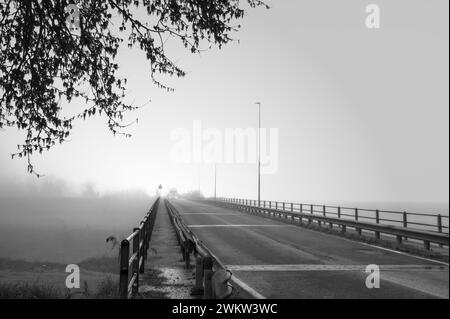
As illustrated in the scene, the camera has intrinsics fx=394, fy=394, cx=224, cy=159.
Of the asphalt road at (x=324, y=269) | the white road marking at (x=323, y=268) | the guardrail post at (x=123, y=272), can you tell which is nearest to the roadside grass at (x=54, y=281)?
the guardrail post at (x=123, y=272)

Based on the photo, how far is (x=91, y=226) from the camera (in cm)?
5797

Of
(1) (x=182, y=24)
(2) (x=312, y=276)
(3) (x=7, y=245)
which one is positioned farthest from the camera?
(3) (x=7, y=245)

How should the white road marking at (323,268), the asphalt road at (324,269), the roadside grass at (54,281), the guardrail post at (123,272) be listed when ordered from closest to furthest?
the guardrail post at (123,272)
the asphalt road at (324,269)
the roadside grass at (54,281)
the white road marking at (323,268)

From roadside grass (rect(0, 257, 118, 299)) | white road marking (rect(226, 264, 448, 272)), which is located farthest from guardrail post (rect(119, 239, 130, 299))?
white road marking (rect(226, 264, 448, 272))

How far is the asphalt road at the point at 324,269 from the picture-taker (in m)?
7.70

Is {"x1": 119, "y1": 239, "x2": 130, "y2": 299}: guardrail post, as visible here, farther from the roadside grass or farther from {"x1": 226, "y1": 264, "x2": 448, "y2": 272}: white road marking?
{"x1": 226, "y1": 264, "x2": 448, "y2": 272}: white road marking

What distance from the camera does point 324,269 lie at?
33.2ft

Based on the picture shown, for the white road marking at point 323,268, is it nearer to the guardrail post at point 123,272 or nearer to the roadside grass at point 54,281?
the roadside grass at point 54,281

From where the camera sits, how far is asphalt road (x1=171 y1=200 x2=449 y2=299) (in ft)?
25.2
